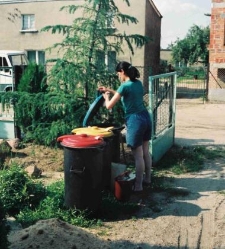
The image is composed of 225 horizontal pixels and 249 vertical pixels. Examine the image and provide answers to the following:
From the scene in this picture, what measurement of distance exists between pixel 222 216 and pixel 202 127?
6.91 metres

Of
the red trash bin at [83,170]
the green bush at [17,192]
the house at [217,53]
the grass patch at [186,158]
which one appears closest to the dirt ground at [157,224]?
the grass patch at [186,158]

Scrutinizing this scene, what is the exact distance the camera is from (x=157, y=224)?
180 inches

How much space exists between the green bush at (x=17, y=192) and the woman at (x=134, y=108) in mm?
1419

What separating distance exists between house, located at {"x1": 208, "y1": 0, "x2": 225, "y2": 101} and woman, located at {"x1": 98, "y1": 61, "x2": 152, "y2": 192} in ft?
47.6

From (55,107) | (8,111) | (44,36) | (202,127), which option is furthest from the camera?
(44,36)

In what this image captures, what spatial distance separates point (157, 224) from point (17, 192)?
1841 millimetres

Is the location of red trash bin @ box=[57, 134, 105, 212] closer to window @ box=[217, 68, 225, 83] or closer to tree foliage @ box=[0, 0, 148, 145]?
tree foliage @ box=[0, 0, 148, 145]

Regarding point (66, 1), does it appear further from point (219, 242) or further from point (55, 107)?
point (219, 242)

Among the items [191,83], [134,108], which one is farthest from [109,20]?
[191,83]

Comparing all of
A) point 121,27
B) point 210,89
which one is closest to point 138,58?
point 121,27

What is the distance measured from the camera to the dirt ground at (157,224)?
3681mm

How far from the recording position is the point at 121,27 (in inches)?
856

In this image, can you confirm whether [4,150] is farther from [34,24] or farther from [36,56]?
[34,24]

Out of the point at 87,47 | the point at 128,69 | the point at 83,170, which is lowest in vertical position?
the point at 83,170
